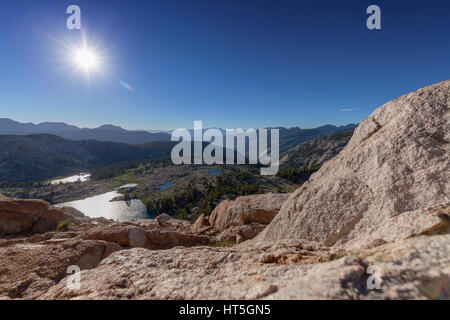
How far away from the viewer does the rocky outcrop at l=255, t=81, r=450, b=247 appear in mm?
5898

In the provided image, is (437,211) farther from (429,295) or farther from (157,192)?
(157,192)

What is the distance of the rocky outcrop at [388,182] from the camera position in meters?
5.90

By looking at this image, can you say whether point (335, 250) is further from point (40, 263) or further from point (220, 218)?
point (220, 218)

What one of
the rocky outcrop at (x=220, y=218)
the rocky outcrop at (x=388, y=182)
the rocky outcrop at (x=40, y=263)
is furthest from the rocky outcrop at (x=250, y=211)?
the rocky outcrop at (x=40, y=263)

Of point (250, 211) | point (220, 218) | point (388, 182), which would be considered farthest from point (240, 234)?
point (388, 182)

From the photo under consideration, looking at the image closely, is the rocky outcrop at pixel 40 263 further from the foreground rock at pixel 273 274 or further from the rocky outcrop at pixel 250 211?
Result: the rocky outcrop at pixel 250 211

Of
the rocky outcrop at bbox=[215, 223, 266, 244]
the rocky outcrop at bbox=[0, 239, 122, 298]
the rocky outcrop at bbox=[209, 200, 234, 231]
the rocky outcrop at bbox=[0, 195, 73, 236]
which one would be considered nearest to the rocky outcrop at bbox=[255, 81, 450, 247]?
the rocky outcrop at bbox=[215, 223, 266, 244]

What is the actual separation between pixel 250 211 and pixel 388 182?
38.4 feet

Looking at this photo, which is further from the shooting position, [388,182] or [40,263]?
[40,263]

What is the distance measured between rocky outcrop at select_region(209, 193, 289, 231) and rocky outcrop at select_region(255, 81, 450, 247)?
7.66 m

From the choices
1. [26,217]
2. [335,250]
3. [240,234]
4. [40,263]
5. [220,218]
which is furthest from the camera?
[220,218]

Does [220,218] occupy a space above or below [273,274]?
below

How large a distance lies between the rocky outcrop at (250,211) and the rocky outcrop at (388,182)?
7.66 meters

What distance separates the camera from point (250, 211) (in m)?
17.2
